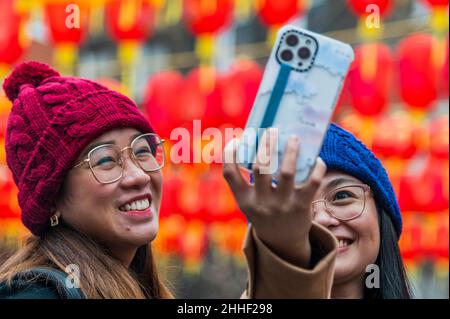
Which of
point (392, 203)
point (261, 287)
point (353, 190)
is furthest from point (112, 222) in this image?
point (392, 203)

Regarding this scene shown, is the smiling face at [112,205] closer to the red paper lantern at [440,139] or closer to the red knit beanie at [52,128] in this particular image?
the red knit beanie at [52,128]

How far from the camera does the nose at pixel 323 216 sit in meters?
2.08

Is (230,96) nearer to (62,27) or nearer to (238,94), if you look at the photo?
(238,94)

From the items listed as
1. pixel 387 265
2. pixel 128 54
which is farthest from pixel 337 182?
pixel 128 54

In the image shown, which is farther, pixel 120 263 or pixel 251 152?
pixel 120 263

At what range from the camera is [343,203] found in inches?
83.3

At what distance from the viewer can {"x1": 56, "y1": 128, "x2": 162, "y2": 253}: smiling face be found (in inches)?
73.7

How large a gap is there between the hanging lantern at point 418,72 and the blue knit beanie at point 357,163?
3.48 meters

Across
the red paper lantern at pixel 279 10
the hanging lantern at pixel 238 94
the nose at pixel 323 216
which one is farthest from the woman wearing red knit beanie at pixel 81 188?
the hanging lantern at pixel 238 94

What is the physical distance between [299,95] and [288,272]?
1.12 feet

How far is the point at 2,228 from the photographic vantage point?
833cm
